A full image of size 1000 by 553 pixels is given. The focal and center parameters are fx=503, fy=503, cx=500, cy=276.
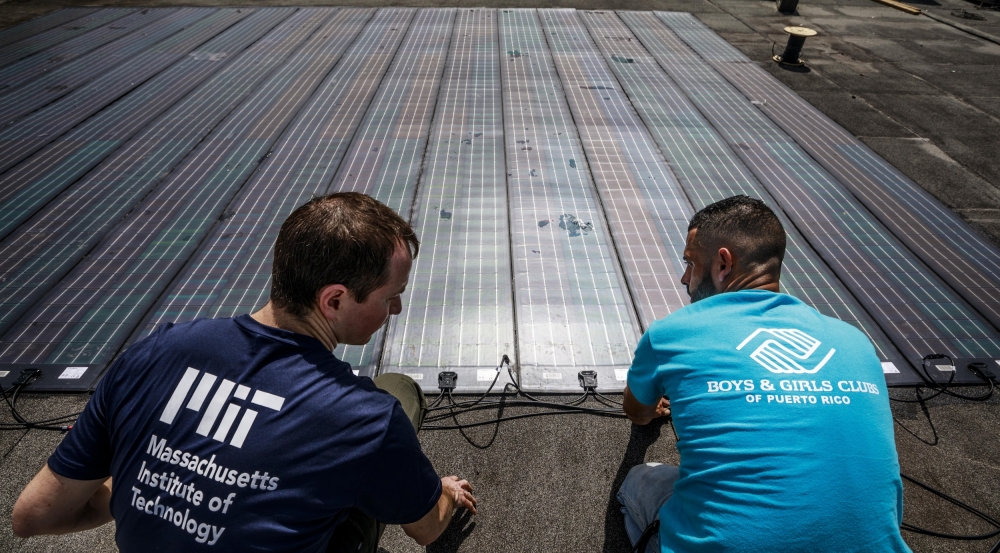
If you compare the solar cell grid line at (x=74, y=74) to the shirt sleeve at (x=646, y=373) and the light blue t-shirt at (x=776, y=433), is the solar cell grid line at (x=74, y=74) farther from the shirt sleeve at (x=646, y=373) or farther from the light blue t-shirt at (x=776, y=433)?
the light blue t-shirt at (x=776, y=433)

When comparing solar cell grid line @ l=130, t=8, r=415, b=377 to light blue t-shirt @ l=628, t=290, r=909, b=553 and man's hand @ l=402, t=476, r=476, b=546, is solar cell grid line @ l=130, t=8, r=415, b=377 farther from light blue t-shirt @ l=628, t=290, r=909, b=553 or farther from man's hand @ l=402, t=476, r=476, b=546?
light blue t-shirt @ l=628, t=290, r=909, b=553

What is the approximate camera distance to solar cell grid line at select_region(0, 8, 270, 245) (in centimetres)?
412

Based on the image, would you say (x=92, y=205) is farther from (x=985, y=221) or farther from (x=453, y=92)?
(x=985, y=221)

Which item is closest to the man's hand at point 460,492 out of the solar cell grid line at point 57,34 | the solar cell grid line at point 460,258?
the solar cell grid line at point 460,258

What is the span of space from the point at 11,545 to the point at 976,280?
220 inches

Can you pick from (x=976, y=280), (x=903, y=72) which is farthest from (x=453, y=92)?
(x=903, y=72)

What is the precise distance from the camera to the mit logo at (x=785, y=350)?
4.50ft

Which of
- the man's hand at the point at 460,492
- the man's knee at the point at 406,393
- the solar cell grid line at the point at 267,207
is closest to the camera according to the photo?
the man's hand at the point at 460,492

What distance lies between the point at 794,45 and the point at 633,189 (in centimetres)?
447

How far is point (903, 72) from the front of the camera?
712 centimetres

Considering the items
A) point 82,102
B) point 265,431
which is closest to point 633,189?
point 265,431

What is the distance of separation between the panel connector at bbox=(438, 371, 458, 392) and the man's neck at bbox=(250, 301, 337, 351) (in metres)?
1.35

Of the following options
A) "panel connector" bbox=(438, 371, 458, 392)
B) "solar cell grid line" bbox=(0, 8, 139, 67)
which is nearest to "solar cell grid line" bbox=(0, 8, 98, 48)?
"solar cell grid line" bbox=(0, 8, 139, 67)

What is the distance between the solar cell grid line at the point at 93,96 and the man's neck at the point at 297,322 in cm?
482
